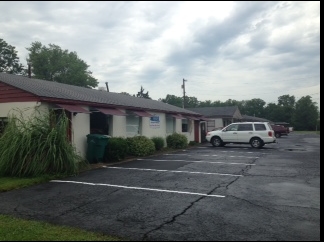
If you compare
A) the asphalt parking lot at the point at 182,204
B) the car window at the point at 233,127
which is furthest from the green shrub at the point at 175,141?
the asphalt parking lot at the point at 182,204

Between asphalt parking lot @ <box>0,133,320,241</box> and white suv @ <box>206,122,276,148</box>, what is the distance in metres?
11.1

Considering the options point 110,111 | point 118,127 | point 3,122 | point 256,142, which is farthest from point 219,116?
point 3,122

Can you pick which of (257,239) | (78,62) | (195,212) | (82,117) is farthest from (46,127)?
(78,62)

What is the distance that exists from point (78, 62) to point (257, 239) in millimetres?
51840

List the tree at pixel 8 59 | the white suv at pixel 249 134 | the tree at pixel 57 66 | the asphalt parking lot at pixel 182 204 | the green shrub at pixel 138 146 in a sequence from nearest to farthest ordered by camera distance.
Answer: the asphalt parking lot at pixel 182 204 → the green shrub at pixel 138 146 → the white suv at pixel 249 134 → the tree at pixel 8 59 → the tree at pixel 57 66

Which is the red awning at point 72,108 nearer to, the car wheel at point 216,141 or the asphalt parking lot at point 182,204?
the asphalt parking lot at point 182,204

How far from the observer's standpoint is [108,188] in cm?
795

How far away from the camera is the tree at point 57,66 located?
48.4 metres

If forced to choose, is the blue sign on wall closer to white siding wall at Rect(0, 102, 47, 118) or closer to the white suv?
the white suv

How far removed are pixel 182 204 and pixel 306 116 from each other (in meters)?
85.6

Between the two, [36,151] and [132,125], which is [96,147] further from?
[132,125]

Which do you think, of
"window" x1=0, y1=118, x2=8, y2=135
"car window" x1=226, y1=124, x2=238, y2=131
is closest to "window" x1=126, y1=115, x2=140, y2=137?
"window" x1=0, y1=118, x2=8, y2=135

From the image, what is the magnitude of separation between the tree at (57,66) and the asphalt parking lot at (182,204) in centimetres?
4154

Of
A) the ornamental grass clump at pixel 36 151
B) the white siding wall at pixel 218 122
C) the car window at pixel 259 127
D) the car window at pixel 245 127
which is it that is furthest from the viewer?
the white siding wall at pixel 218 122
